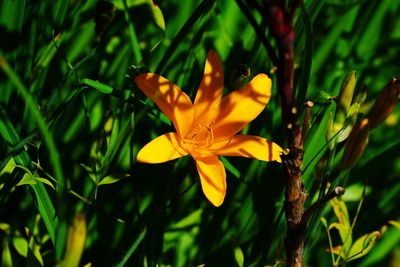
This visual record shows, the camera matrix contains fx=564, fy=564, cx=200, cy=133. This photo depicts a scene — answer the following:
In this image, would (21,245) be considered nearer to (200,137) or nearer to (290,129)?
(200,137)

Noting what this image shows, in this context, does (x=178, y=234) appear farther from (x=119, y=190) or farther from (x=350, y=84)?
(x=350, y=84)

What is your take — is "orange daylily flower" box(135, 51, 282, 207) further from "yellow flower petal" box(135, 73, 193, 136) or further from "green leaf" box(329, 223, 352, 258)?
"green leaf" box(329, 223, 352, 258)

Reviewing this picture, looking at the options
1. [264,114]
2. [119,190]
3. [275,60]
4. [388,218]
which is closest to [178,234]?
[119,190]

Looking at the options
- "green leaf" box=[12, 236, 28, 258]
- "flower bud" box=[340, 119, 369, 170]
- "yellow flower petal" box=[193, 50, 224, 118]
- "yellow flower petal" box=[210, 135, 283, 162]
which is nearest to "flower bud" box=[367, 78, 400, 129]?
"flower bud" box=[340, 119, 369, 170]

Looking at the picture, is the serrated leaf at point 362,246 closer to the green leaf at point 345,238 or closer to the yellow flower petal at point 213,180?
the green leaf at point 345,238

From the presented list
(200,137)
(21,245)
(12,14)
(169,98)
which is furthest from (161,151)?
(12,14)

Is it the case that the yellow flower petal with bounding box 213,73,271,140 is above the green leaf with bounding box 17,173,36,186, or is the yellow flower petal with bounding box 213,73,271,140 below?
above
